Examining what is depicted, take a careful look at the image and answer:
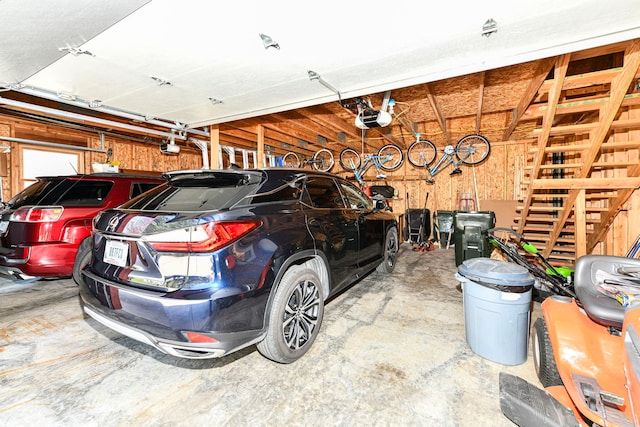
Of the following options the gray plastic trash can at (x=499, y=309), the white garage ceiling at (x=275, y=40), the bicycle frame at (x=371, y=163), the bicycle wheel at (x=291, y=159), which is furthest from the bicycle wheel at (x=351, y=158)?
the gray plastic trash can at (x=499, y=309)

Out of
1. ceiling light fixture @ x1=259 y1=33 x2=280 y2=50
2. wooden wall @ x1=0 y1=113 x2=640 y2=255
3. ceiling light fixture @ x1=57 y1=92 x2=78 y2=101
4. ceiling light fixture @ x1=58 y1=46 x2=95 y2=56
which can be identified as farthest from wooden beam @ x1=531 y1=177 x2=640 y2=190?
ceiling light fixture @ x1=57 y1=92 x2=78 y2=101

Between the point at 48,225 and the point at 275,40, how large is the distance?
3151 mm

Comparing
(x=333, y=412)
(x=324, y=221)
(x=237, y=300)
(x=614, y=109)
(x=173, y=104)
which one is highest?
(x=173, y=104)

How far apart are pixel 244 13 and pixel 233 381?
2564 mm

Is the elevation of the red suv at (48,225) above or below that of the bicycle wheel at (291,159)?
below

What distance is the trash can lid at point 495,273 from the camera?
1.86 m

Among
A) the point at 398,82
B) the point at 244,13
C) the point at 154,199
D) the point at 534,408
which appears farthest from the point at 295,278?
the point at 398,82

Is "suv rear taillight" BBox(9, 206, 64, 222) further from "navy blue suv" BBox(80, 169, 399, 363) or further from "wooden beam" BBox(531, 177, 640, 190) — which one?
"wooden beam" BBox(531, 177, 640, 190)

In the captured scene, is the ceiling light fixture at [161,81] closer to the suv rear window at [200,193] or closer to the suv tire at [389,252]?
the suv rear window at [200,193]

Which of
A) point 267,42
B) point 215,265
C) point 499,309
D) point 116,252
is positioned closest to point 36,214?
point 116,252

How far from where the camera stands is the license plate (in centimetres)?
163

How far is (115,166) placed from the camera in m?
5.88

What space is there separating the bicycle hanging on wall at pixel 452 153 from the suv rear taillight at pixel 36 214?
677 centimetres

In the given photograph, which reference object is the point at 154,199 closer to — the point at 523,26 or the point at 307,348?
the point at 307,348
